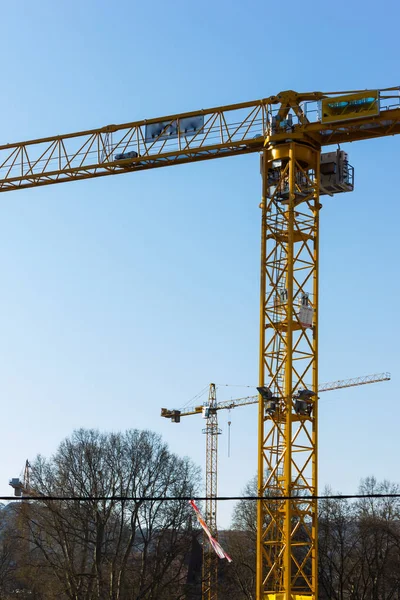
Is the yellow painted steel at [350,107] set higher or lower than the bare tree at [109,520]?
higher

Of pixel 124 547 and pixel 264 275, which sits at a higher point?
pixel 264 275

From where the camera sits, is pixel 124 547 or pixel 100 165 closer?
pixel 100 165

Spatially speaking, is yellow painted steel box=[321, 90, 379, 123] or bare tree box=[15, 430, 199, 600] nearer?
yellow painted steel box=[321, 90, 379, 123]

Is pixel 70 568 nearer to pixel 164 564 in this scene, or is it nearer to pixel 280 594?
pixel 164 564

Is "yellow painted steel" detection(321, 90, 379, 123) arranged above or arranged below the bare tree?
above

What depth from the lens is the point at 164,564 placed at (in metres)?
56.8

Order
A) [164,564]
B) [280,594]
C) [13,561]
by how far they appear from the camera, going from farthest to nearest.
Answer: [13,561] → [164,564] → [280,594]

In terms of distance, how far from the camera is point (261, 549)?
34.4 m

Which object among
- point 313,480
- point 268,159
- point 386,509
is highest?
point 268,159

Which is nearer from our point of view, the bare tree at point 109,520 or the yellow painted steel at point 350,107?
the yellow painted steel at point 350,107

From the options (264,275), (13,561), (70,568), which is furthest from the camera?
(13,561)

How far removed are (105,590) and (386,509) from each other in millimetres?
25214

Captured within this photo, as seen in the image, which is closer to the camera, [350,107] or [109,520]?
[350,107]

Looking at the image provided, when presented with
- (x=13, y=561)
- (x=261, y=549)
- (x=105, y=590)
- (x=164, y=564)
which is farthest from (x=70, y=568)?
(x=13, y=561)
